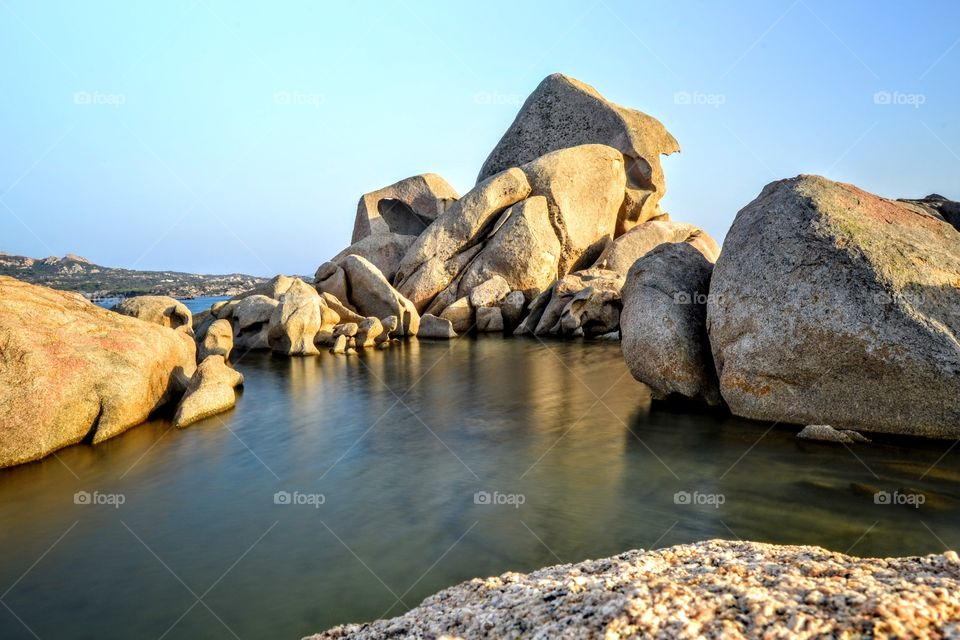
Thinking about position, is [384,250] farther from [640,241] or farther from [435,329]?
[640,241]

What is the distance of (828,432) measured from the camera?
31.3 feet

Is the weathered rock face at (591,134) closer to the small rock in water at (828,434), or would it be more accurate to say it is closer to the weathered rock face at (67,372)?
the small rock in water at (828,434)

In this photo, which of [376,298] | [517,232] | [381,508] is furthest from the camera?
[517,232]

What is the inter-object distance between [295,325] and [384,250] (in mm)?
13676

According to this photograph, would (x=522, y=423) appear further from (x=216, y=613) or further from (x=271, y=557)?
(x=216, y=613)

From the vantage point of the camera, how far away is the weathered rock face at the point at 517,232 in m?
30.4

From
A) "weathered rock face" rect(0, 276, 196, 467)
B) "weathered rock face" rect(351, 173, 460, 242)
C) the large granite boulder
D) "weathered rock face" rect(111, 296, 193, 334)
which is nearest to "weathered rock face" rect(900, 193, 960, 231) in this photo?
the large granite boulder

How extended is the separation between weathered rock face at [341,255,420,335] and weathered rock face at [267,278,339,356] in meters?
4.75

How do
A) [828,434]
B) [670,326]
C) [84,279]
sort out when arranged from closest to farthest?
[828,434], [670,326], [84,279]

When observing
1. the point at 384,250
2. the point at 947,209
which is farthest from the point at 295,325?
the point at 947,209

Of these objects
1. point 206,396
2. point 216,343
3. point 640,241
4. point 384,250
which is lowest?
point 206,396

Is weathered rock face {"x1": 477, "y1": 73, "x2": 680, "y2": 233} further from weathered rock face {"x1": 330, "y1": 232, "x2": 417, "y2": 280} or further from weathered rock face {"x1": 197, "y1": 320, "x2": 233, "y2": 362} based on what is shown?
weathered rock face {"x1": 197, "y1": 320, "x2": 233, "y2": 362}

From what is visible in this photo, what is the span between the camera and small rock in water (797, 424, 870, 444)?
941cm

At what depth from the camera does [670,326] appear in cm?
1202
